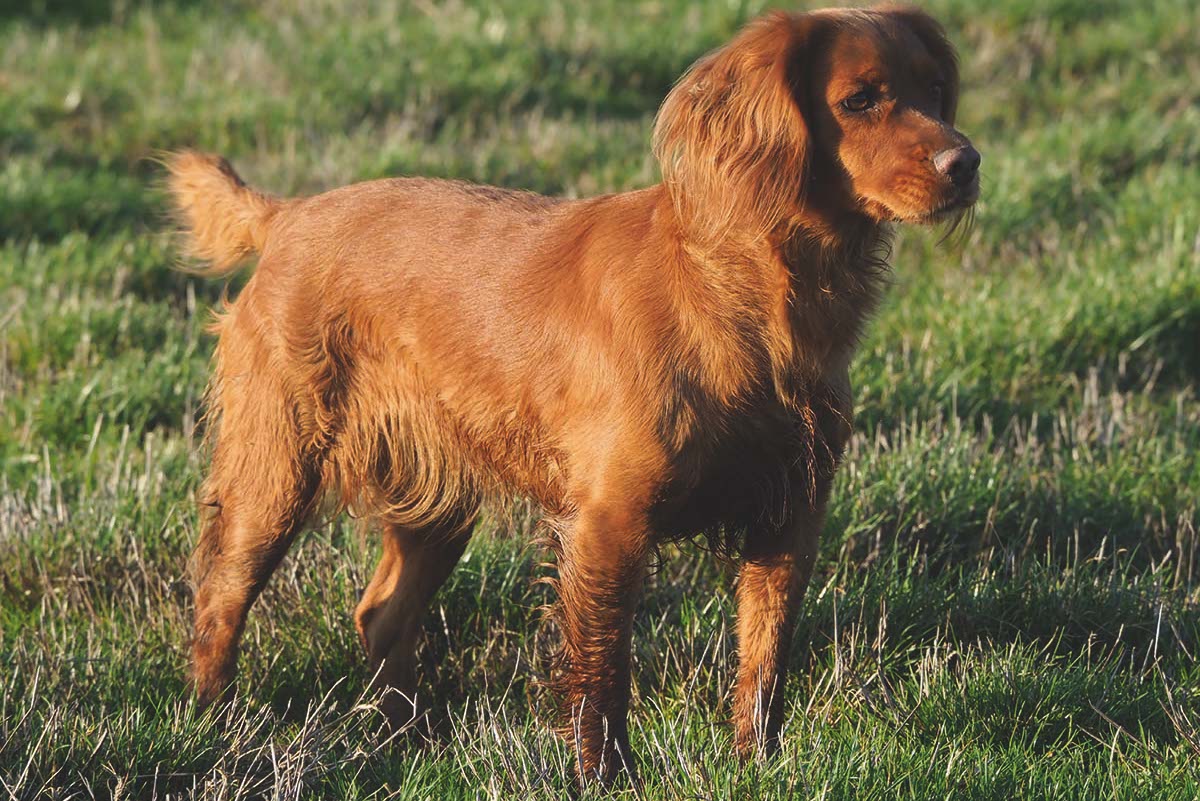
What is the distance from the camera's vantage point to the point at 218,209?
410cm

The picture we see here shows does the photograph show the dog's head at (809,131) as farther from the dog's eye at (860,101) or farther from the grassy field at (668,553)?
the grassy field at (668,553)

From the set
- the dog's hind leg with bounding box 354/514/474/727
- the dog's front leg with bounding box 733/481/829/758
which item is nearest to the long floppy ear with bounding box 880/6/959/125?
the dog's front leg with bounding box 733/481/829/758

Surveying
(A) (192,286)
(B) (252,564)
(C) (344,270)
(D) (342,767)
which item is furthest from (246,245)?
(A) (192,286)

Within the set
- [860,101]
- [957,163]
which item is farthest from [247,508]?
[957,163]

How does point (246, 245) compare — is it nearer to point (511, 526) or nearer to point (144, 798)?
point (511, 526)

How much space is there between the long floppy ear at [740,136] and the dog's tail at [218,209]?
4.28 feet

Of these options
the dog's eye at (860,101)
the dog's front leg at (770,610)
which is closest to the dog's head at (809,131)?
the dog's eye at (860,101)

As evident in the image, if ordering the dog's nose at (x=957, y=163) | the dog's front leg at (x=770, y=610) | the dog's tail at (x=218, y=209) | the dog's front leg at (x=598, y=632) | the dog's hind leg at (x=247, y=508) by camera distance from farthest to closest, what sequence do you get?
the dog's tail at (x=218, y=209) → the dog's hind leg at (x=247, y=508) → the dog's front leg at (x=770, y=610) → the dog's front leg at (x=598, y=632) → the dog's nose at (x=957, y=163)

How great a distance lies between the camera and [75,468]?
179 inches

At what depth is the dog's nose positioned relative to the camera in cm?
290

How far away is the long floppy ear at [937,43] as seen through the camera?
10.9 feet

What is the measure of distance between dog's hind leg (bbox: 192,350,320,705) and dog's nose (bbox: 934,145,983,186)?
1.68m

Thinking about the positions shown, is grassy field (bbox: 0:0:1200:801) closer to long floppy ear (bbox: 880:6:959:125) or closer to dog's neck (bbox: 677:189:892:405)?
dog's neck (bbox: 677:189:892:405)

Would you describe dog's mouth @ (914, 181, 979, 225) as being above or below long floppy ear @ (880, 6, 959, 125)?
below
